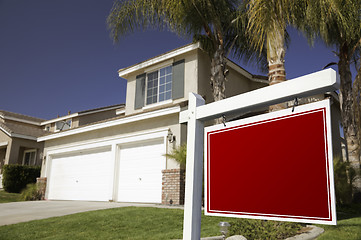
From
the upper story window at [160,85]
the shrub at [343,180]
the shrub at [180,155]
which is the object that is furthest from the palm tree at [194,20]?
the shrub at [343,180]

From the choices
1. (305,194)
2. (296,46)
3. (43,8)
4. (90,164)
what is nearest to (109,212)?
(90,164)

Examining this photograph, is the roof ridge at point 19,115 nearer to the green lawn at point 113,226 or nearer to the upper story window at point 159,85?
the upper story window at point 159,85

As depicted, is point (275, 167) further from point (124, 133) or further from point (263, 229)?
point (124, 133)

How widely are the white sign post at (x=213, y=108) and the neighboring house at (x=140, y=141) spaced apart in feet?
28.3

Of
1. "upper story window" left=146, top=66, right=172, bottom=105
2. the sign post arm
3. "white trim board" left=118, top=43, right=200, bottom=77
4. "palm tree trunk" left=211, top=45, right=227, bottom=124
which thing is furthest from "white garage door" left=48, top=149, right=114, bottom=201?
the sign post arm

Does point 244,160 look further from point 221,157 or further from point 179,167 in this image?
point 179,167

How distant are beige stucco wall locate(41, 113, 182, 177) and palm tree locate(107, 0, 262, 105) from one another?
2.19m

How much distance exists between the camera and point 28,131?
85.3 ft

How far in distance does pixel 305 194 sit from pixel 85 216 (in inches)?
316

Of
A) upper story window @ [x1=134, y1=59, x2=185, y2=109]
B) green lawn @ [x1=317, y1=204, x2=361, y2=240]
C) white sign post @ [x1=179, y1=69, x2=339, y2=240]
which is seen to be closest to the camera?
white sign post @ [x1=179, y1=69, x2=339, y2=240]

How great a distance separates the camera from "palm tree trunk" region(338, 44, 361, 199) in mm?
13234

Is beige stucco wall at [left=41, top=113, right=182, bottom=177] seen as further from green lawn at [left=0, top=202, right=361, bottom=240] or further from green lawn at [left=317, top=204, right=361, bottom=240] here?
green lawn at [left=317, top=204, right=361, bottom=240]

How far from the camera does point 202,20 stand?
1287 cm

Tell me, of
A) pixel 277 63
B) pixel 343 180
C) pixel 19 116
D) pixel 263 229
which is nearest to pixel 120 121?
pixel 277 63
